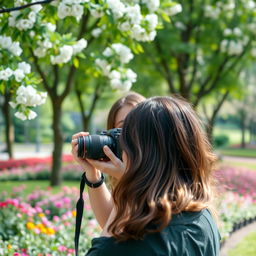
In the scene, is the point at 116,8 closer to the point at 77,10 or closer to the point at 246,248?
the point at 77,10

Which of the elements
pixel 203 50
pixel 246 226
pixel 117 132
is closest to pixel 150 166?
pixel 117 132

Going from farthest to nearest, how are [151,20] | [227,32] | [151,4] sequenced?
[227,32] → [151,4] → [151,20]

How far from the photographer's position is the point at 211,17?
11258 millimetres

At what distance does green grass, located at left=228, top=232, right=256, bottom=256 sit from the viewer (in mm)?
5426

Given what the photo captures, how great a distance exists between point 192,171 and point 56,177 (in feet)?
30.0

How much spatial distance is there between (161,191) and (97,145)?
475 mm

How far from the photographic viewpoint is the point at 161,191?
1.43 m

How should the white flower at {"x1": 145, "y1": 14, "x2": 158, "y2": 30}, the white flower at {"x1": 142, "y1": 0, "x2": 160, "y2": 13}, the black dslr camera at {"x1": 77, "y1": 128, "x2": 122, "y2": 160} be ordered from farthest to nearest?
the white flower at {"x1": 142, "y1": 0, "x2": 160, "y2": 13}, the white flower at {"x1": 145, "y1": 14, "x2": 158, "y2": 30}, the black dslr camera at {"x1": 77, "y1": 128, "x2": 122, "y2": 160}

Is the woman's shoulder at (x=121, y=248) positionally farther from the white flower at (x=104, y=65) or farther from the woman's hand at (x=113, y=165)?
the white flower at (x=104, y=65)

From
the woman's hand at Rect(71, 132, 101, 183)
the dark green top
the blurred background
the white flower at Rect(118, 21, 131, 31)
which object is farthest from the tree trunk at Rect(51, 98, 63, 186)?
the dark green top

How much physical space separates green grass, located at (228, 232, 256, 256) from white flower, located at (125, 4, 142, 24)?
3048mm

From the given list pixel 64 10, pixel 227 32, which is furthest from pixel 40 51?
pixel 227 32

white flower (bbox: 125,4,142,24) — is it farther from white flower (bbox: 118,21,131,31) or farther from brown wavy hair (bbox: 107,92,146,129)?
brown wavy hair (bbox: 107,92,146,129)

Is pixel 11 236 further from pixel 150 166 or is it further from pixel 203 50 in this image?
pixel 203 50
